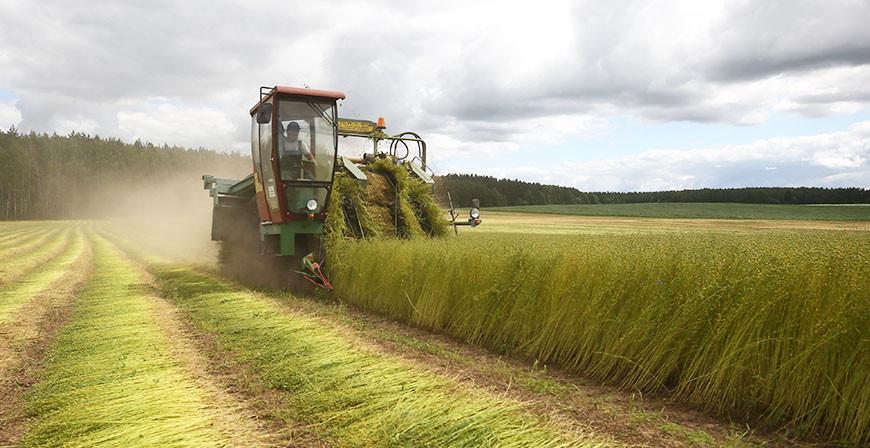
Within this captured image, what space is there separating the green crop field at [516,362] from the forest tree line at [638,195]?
1404 inches

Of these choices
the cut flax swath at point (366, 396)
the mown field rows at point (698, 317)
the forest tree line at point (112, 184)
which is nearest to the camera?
the cut flax swath at point (366, 396)

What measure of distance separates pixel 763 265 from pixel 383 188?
24.3 feet

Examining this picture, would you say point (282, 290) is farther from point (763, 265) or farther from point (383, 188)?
point (763, 265)

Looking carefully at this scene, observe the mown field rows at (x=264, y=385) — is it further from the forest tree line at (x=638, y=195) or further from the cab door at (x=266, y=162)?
the forest tree line at (x=638, y=195)

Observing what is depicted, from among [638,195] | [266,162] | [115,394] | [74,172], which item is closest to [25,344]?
[115,394]

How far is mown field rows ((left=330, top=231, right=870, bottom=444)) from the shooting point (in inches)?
134

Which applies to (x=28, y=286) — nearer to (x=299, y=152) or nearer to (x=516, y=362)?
(x=299, y=152)

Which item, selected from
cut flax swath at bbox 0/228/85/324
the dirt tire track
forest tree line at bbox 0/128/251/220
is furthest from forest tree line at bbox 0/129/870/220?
the dirt tire track

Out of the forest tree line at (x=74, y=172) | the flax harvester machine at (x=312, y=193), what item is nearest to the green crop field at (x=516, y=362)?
the flax harvester machine at (x=312, y=193)

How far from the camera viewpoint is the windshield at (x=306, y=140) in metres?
9.26

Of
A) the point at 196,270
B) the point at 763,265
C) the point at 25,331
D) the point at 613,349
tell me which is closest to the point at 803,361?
the point at 763,265

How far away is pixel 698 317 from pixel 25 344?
6.20 metres

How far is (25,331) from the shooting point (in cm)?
652

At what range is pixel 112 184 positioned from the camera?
82.3 meters
